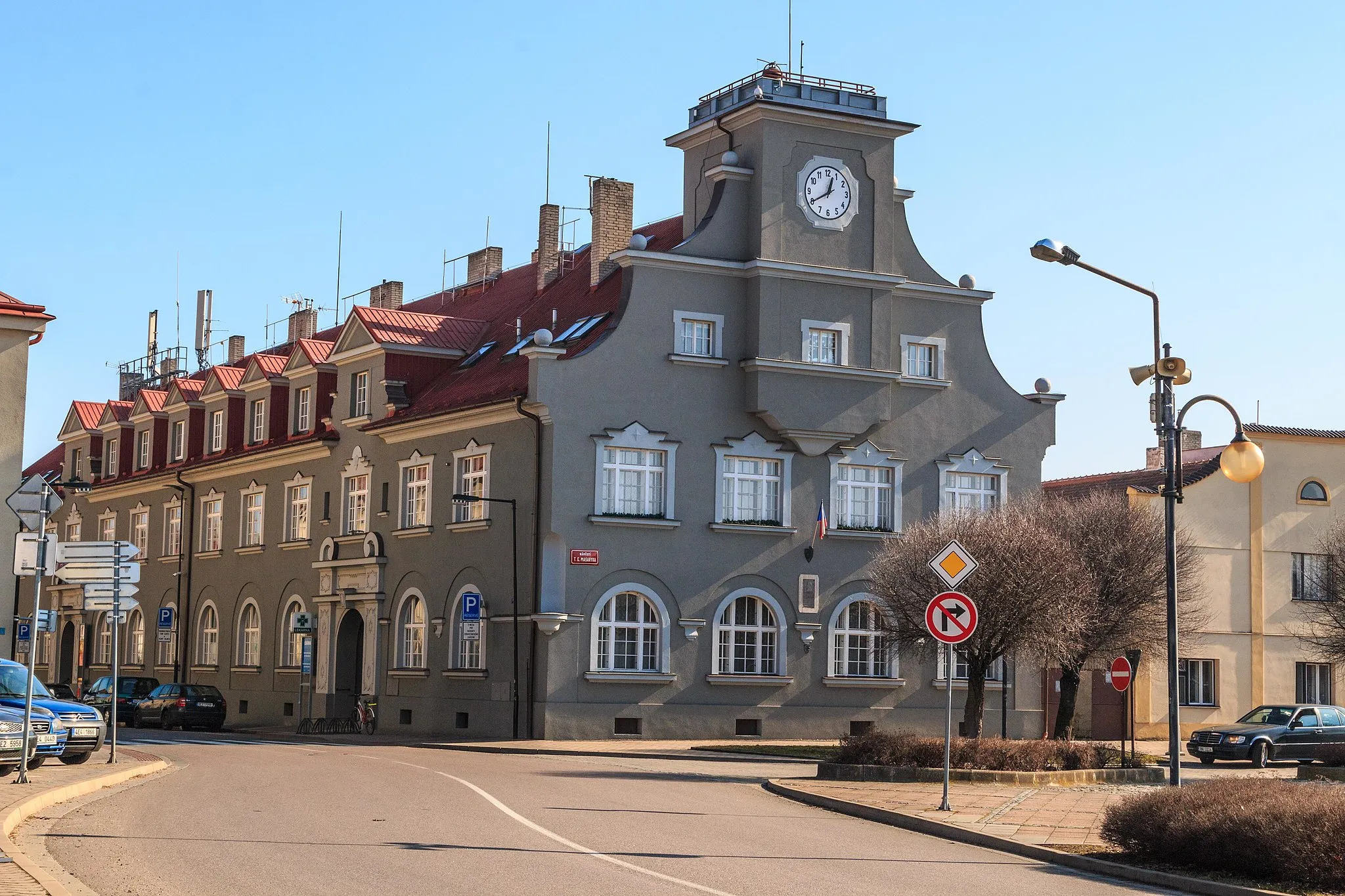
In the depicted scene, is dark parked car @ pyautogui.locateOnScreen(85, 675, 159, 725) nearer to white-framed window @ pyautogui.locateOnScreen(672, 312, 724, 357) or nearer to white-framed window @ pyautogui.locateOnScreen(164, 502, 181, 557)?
white-framed window @ pyautogui.locateOnScreen(164, 502, 181, 557)

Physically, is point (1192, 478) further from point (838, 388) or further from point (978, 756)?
point (978, 756)

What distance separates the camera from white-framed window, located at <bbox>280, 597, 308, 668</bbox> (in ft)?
163

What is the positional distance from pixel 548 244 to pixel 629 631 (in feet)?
47.6

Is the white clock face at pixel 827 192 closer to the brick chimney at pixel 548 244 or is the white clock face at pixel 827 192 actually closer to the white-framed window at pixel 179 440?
the brick chimney at pixel 548 244

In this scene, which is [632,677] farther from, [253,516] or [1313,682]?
[1313,682]

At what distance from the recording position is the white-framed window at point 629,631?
39.9 m

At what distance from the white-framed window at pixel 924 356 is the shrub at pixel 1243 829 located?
91.6ft

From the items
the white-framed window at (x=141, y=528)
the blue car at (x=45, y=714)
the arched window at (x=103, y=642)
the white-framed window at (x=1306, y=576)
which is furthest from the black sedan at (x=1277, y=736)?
the arched window at (x=103, y=642)

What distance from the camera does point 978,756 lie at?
87.3ft

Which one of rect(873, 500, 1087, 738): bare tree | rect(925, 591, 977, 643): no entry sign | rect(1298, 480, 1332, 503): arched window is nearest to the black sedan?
rect(873, 500, 1087, 738): bare tree

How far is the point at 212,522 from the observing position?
56.8m

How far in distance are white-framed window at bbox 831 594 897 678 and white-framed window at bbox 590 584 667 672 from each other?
4.72 m

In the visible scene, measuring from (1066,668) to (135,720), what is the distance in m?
26.3

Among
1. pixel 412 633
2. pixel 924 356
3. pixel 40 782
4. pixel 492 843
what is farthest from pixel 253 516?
pixel 492 843
